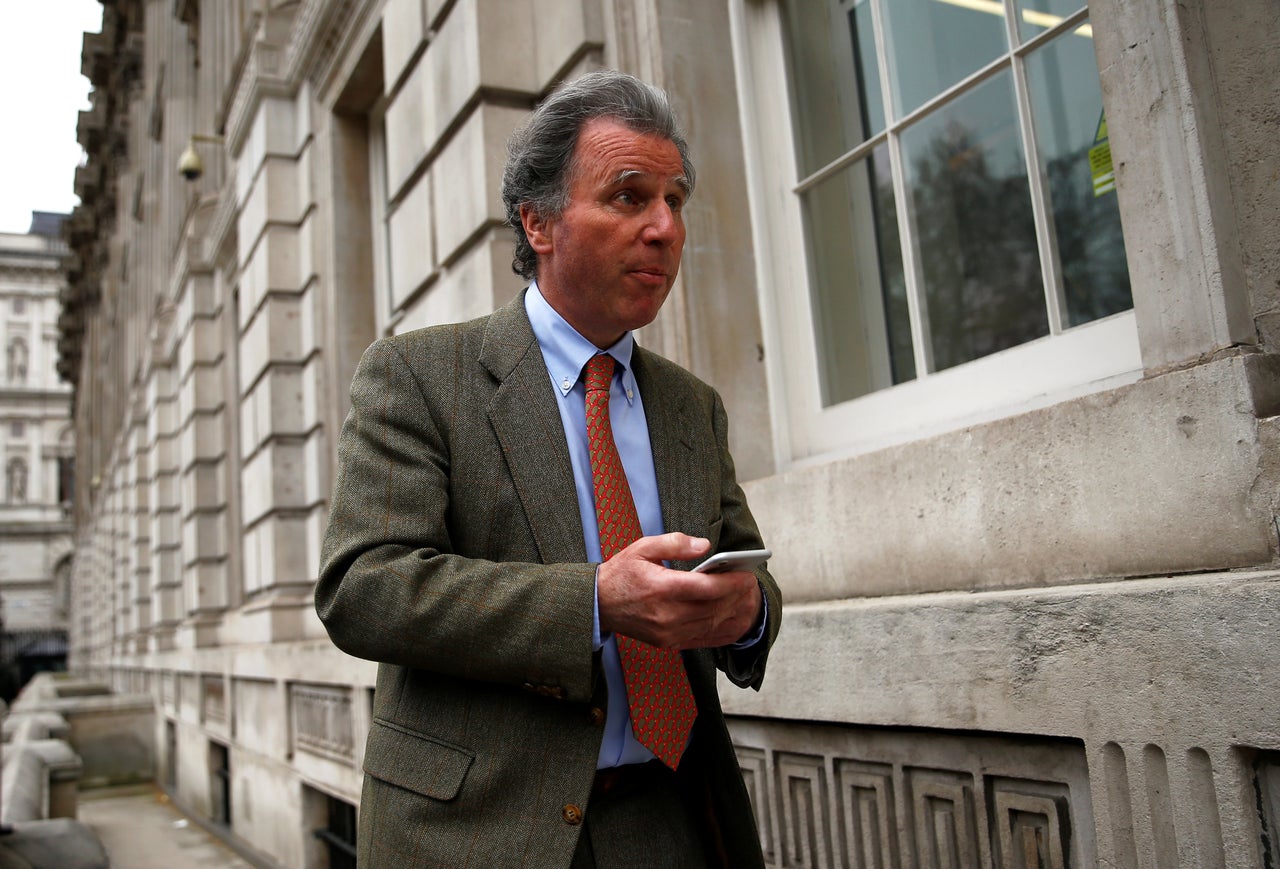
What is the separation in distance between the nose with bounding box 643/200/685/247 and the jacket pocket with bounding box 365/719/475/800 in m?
Result: 0.87

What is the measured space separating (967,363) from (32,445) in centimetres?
7725

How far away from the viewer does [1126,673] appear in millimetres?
2029

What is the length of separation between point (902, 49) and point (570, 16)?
158 centimetres

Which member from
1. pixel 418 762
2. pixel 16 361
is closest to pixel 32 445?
pixel 16 361

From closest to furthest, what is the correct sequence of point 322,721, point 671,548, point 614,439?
point 671,548
point 614,439
point 322,721

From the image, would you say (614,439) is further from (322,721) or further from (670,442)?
(322,721)

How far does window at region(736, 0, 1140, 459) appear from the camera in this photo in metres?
2.72

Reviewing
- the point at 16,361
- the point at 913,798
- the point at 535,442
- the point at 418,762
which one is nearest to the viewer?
the point at 418,762

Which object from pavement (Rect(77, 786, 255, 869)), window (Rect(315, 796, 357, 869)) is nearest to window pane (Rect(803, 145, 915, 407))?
window (Rect(315, 796, 357, 869))

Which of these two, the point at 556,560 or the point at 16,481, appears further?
the point at 16,481

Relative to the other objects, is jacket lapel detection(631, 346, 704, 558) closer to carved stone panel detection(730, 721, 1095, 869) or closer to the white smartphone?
the white smartphone

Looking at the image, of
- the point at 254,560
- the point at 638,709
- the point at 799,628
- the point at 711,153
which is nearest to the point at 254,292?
the point at 254,560

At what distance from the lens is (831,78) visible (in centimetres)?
363

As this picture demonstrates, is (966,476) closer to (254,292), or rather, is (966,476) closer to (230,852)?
(254,292)
